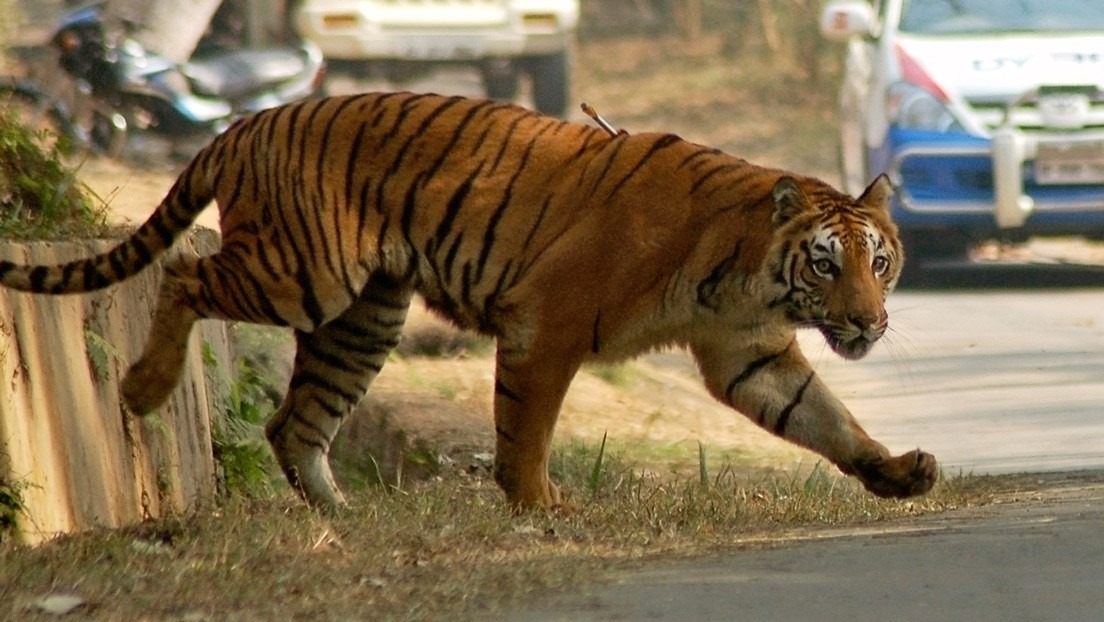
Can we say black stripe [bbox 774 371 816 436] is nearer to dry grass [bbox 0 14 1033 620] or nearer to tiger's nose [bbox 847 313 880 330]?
dry grass [bbox 0 14 1033 620]

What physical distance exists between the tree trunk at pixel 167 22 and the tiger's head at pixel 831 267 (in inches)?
490

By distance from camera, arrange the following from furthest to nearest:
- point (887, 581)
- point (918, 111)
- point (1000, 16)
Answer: point (1000, 16)
point (918, 111)
point (887, 581)

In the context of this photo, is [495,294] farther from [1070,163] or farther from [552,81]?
[552,81]

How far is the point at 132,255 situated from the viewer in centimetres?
634

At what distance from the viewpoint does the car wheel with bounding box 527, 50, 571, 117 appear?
20844mm

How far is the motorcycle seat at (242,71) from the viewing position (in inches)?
694

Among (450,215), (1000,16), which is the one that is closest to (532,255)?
(450,215)

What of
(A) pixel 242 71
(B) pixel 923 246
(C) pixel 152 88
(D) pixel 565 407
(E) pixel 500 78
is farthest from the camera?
(E) pixel 500 78

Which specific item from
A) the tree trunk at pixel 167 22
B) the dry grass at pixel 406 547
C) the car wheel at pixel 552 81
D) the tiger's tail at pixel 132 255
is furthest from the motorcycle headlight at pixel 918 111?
the car wheel at pixel 552 81

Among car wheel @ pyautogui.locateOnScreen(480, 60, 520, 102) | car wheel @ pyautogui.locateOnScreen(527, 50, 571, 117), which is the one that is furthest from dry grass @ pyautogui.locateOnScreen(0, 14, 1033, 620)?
car wheel @ pyautogui.locateOnScreen(480, 60, 520, 102)

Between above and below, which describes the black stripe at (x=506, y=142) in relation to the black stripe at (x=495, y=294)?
above

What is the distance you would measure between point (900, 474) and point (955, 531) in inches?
22.3

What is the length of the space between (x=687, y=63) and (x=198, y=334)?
64.7 ft

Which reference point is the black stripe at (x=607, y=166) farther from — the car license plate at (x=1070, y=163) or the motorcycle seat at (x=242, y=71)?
the motorcycle seat at (x=242, y=71)
